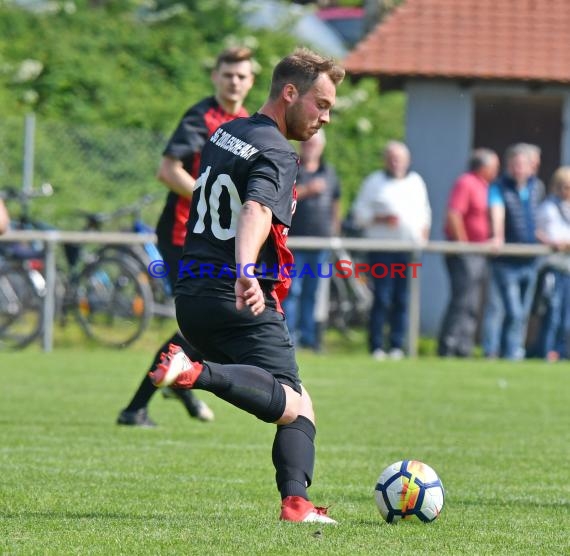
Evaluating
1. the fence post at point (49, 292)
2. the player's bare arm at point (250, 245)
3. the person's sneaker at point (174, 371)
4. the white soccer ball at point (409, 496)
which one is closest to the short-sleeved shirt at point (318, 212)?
the fence post at point (49, 292)

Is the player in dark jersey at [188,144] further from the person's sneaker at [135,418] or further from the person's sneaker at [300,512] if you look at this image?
the person's sneaker at [300,512]

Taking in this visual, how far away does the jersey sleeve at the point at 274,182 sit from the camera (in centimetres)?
551

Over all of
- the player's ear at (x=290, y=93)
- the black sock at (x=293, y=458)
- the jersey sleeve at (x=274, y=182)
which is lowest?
the black sock at (x=293, y=458)

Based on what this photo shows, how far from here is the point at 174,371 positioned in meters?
5.24

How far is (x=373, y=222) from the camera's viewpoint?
1547 centimetres

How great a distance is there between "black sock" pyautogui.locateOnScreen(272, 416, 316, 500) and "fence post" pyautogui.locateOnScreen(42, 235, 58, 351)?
9308 millimetres

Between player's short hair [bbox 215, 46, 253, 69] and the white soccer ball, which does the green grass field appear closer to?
the white soccer ball

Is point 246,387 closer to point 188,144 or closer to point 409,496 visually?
point 409,496

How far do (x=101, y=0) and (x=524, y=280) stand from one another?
34.9ft

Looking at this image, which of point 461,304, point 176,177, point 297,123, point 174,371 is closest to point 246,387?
point 174,371

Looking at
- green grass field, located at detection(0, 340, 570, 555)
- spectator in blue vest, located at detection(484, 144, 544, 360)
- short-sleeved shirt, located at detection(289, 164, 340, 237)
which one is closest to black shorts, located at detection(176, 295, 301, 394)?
green grass field, located at detection(0, 340, 570, 555)

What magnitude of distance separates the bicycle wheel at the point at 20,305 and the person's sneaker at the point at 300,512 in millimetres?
9400

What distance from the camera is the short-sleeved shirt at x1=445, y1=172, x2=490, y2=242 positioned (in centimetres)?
1538

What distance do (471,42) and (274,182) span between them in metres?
14.0
